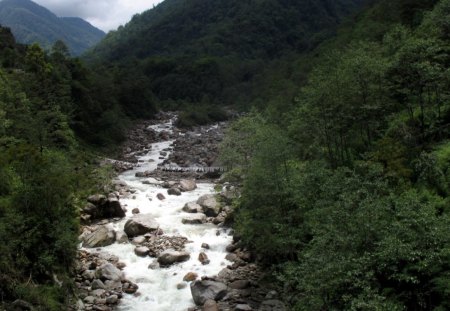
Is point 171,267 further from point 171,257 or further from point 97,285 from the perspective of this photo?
point 97,285

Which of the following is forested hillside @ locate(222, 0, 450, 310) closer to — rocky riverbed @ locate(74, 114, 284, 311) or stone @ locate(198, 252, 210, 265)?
rocky riverbed @ locate(74, 114, 284, 311)

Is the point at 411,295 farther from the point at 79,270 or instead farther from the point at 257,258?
the point at 79,270

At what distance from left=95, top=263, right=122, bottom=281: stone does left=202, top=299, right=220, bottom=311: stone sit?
613cm

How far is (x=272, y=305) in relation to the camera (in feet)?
69.8

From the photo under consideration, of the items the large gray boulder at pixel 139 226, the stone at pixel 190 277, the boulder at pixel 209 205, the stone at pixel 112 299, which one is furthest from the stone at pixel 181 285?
the boulder at pixel 209 205

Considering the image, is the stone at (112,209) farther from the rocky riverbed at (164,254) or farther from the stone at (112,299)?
the stone at (112,299)

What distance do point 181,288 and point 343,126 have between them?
15.0 meters

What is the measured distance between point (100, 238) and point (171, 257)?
5.74 meters

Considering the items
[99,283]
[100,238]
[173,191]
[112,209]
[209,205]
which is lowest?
[99,283]

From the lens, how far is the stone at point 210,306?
20.8 m

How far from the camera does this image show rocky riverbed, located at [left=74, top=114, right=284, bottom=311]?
2234 centimetres

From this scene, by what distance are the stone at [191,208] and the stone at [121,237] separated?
21.0 ft

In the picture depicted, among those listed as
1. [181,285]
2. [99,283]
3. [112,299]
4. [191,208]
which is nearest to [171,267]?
[181,285]

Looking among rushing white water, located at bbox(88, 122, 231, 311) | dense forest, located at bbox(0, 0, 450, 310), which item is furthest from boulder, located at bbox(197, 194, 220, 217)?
dense forest, located at bbox(0, 0, 450, 310)
